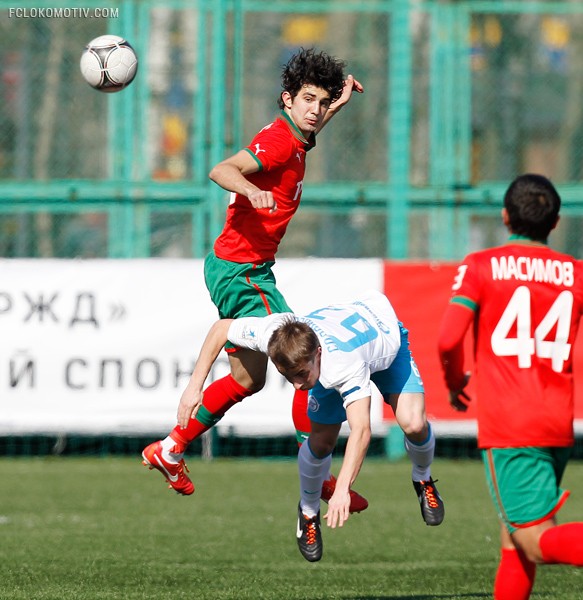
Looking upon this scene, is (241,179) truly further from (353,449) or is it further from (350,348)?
(353,449)

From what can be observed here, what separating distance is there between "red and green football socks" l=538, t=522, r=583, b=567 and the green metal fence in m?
8.90

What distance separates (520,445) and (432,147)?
9411 mm

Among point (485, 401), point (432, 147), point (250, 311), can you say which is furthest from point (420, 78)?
point (485, 401)

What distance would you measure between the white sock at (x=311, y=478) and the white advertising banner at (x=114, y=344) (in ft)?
18.3

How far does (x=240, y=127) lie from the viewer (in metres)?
14.2

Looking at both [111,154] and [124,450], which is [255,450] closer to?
[124,450]

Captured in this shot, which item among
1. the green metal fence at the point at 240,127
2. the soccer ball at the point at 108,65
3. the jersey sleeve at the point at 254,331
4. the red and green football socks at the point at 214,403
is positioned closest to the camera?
the jersey sleeve at the point at 254,331

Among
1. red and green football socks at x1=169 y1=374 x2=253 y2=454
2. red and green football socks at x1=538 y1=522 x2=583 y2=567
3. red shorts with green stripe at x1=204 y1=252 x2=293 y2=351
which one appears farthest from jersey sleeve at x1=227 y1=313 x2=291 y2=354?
red and green football socks at x1=538 y1=522 x2=583 y2=567

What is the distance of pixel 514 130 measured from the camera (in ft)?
50.5

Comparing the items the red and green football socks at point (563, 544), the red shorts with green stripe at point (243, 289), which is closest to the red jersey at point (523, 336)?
the red and green football socks at point (563, 544)

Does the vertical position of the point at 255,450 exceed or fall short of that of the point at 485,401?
it falls short

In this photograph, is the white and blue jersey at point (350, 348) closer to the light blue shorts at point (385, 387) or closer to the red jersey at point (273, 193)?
the light blue shorts at point (385, 387)

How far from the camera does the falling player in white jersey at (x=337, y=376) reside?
255 inches

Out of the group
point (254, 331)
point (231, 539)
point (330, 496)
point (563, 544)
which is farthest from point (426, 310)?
point (563, 544)
